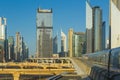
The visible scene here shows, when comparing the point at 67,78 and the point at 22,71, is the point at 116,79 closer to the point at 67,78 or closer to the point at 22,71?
the point at 67,78

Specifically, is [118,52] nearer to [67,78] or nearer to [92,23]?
[67,78]

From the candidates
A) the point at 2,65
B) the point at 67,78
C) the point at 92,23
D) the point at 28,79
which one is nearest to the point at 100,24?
the point at 92,23

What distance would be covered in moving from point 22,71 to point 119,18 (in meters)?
53.7

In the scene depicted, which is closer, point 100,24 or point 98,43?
point 98,43

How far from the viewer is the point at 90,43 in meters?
194

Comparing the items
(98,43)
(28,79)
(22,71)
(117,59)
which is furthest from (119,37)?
(98,43)

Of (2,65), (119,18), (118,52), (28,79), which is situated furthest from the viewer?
(2,65)

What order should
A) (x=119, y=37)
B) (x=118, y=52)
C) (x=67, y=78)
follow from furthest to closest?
(x=119, y=37) → (x=67, y=78) → (x=118, y=52)

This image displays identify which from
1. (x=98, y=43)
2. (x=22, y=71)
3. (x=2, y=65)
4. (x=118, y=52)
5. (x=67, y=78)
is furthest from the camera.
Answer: (x=98, y=43)

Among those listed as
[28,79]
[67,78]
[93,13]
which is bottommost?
[28,79]

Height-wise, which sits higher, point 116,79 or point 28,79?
point 116,79

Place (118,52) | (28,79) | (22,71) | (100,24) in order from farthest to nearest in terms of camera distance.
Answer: (100,24), (28,79), (22,71), (118,52)

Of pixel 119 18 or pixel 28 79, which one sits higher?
pixel 119 18

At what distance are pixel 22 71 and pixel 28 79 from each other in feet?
74.6
